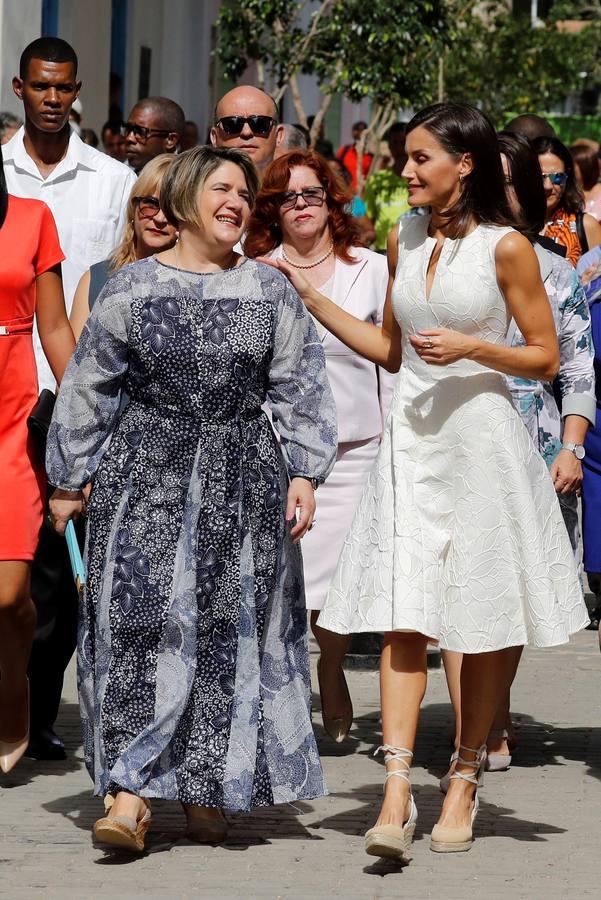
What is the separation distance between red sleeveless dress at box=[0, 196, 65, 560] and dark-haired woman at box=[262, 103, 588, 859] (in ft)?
3.67

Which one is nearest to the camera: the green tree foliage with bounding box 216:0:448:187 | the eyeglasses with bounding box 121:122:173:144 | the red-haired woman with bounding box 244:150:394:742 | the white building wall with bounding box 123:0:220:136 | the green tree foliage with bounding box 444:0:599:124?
the red-haired woman with bounding box 244:150:394:742

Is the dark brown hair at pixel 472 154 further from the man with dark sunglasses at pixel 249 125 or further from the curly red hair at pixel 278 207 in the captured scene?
the man with dark sunglasses at pixel 249 125

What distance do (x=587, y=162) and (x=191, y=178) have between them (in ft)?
28.9

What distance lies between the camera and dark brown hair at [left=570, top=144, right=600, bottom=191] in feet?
45.0

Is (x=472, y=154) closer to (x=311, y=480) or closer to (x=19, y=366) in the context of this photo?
(x=311, y=480)

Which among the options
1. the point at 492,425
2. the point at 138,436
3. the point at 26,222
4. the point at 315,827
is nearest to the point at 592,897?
the point at 315,827

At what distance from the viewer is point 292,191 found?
22.3 feet

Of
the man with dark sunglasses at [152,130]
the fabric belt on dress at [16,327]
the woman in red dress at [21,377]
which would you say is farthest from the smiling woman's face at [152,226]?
the man with dark sunglasses at [152,130]

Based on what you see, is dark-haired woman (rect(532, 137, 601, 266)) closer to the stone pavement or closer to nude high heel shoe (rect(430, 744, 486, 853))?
the stone pavement

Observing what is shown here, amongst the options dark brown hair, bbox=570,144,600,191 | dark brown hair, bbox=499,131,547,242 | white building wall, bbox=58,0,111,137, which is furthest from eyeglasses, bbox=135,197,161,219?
white building wall, bbox=58,0,111,137

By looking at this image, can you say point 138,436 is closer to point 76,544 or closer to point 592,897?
point 76,544

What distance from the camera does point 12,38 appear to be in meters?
14.8

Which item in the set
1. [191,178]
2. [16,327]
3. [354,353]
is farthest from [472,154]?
[16,327]

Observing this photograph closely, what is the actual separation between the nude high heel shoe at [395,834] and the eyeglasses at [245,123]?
3289 mm
